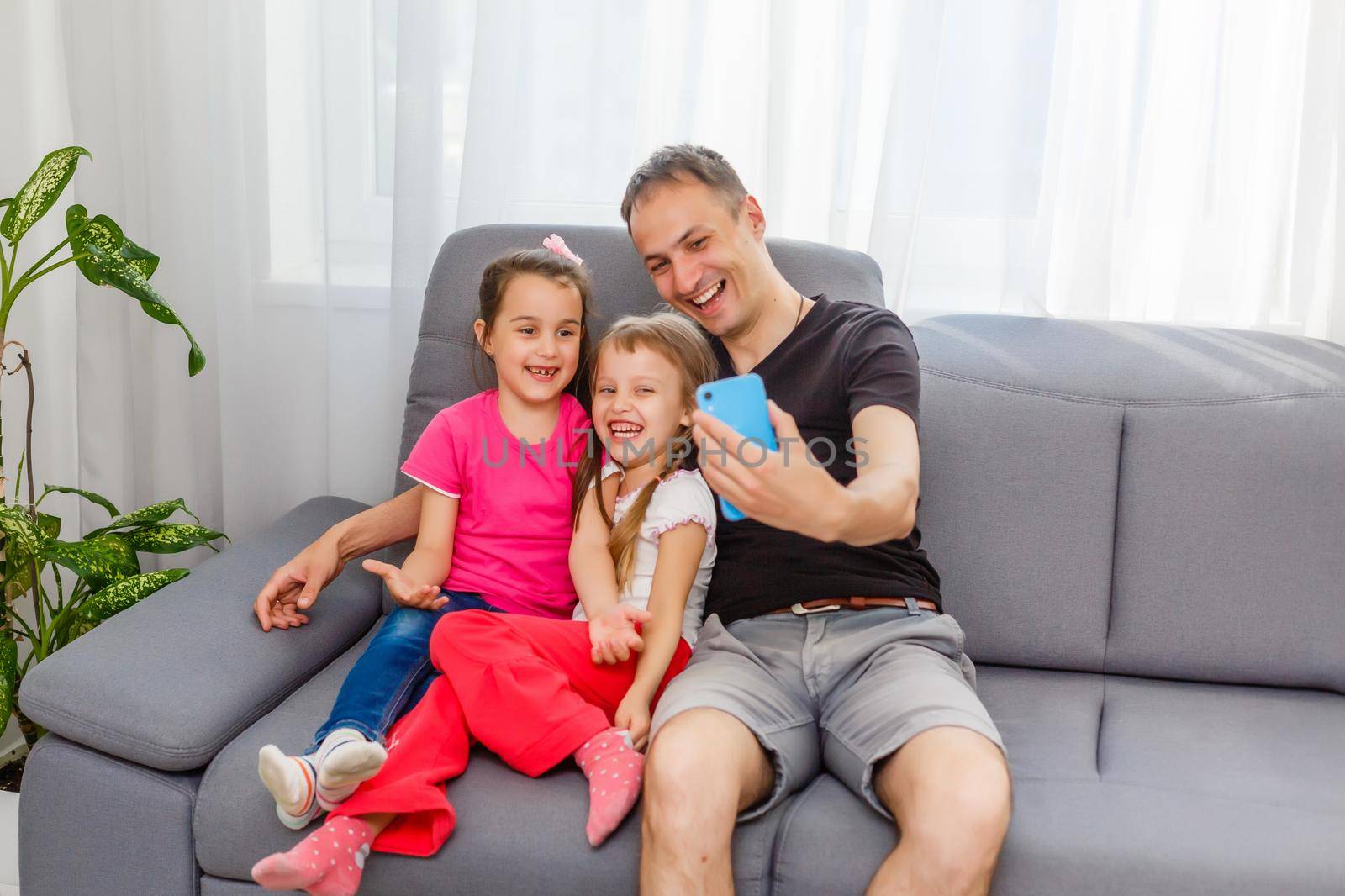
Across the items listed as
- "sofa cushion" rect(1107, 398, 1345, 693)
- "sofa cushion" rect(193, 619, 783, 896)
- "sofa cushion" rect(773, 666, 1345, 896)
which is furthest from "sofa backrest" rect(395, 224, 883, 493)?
"sofa cushion" rect(773, 666, 1345, 896)

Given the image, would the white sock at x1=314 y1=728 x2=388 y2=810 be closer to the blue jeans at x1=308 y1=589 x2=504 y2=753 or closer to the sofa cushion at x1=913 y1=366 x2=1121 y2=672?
the blue jeans at x1=308 y1=589 x2=504 y2=753

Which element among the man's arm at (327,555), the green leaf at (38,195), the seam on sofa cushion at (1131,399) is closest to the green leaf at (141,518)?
the man's arm at (327,555)

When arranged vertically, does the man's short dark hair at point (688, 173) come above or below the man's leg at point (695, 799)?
above

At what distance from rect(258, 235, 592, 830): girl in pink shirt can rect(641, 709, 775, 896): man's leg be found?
1.45ft

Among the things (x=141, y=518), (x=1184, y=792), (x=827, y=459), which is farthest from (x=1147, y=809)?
(x=141, y=518)

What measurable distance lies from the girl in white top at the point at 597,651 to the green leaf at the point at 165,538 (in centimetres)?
69

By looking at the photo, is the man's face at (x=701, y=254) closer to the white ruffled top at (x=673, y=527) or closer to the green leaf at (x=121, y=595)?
the white ruffled top at (x=673, y=527)

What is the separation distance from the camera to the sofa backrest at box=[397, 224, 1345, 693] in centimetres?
168

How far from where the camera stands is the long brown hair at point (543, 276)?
5.71 feet

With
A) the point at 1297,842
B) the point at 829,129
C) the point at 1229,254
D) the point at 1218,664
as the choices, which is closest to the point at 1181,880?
the point at 1297,842

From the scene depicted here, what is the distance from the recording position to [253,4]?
2162 mm

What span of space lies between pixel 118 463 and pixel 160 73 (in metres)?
0.81

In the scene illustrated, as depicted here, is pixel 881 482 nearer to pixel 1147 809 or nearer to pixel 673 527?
pixel 673 527

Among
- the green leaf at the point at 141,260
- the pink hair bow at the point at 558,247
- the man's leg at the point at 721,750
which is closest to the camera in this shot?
the man's leg at the point at 721,750
